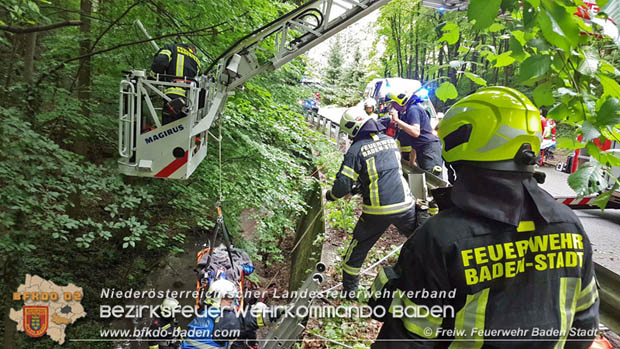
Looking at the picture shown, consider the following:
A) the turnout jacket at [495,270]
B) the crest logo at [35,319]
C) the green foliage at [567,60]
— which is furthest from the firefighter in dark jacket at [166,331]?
the green foliage at [567,60]

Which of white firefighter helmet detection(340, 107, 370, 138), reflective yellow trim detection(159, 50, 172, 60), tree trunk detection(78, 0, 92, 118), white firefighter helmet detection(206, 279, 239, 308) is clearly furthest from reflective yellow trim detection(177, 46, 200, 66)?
white firefighter helmet detection(206, 279, 239, 308)

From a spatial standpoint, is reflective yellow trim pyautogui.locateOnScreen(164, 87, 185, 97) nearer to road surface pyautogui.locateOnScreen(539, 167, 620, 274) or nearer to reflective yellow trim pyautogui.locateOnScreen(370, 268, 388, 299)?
reflective yellow trim pyautogui.locateOnScreen(370, 268, 388, 299)

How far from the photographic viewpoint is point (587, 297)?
4.49 ft

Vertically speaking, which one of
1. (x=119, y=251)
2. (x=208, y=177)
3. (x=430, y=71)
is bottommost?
(x=119, y=251)

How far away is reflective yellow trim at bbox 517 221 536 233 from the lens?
128 cm

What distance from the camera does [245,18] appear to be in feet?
15.2

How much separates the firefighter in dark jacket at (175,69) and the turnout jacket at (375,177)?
2007mm

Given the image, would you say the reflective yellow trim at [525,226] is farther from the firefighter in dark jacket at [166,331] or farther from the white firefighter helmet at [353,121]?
the firefighter in dark jacket at [166,331]

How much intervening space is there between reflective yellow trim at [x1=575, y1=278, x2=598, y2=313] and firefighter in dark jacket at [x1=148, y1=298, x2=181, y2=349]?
12.7ft

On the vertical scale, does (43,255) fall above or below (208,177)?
below

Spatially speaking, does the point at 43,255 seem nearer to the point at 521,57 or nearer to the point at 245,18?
the point at 245,18

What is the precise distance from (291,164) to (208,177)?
5.18 feet

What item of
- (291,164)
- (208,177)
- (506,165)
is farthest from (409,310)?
(291,164)

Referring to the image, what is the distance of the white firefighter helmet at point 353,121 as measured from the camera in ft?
13.1
